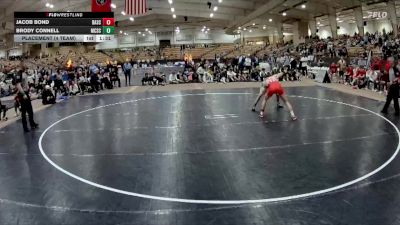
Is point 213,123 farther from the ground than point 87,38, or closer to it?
closer to it

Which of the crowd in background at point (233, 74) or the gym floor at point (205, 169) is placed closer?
the gym floor at point (205, 169)

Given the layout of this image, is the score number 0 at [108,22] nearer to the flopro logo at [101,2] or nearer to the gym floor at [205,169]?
the flopro logo at [101,2]

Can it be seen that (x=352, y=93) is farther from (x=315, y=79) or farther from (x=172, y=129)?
(x=172, y=129)

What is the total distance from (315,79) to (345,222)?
64.5 ft

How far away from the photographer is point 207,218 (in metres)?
4.82

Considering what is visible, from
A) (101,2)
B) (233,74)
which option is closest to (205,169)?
(101,2)

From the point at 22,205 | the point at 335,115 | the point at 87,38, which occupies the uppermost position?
the point at 87,38

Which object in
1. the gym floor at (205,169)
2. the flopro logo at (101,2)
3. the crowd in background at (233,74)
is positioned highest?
the flopro logo at (101,2)

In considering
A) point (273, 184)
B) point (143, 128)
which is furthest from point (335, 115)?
point (273, 184)
